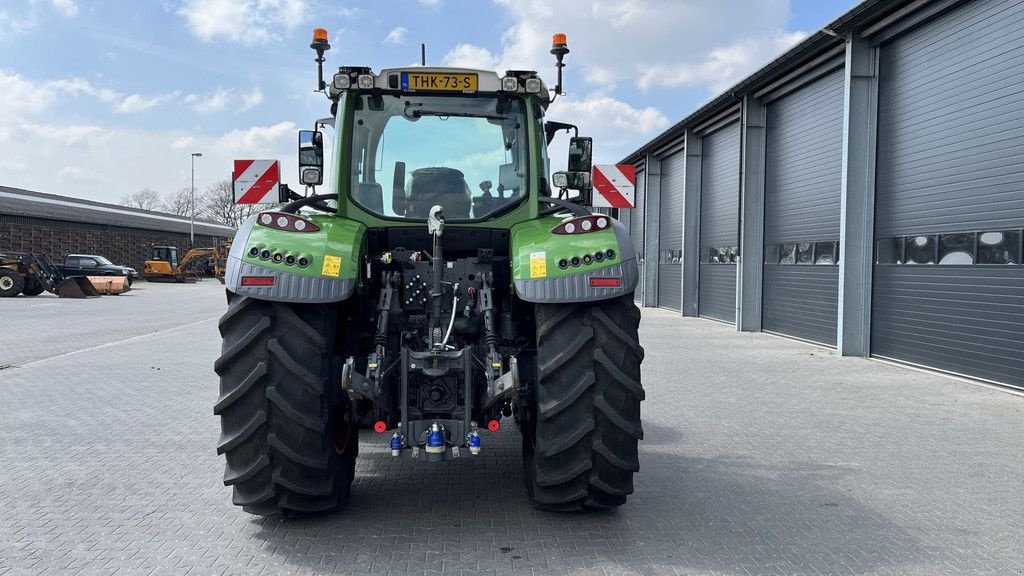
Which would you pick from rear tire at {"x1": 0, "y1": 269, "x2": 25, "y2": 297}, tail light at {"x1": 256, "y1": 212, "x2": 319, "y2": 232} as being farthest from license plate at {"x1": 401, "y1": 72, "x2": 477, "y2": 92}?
rear tire at {"x1": 0, "y1": 269, "x2": 25, "y2": 297}

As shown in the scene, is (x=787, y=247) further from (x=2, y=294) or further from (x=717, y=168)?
(x=2, y=294)

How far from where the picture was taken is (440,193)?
5051 millimetres

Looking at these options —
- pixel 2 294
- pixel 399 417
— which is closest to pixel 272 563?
pixel 399 417

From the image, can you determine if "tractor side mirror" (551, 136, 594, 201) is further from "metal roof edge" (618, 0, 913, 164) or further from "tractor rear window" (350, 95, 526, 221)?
"metal roof edge" (618, 0, 913, 164)

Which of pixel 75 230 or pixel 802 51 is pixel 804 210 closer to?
pixel 802 51

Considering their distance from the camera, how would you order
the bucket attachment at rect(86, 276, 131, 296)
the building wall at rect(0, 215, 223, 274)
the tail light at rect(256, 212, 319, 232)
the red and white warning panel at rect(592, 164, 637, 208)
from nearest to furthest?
the tail light at rect(256, 212, 319, 232)
the red and white warning panel at rect(592, 164, 637, 208)
the bucket attachment at rect(86, 276, 131, 296)
the building wall at rect(0, 215, 223, 274)

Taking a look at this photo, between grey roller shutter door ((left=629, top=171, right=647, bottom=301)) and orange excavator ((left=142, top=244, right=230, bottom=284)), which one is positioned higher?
grey roller shutter door ((left=629, top=171, right=647, bottom=301))

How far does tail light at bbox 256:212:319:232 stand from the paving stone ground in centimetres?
169

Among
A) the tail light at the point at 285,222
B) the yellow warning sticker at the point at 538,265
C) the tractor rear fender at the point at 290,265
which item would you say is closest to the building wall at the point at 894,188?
the yellow warning sticker at the point at 538,265

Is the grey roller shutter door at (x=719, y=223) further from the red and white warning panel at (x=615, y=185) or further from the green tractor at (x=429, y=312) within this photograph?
the green tractor at (x=429, y=312)

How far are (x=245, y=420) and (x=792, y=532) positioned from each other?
122 inches

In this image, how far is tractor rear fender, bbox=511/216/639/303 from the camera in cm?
409

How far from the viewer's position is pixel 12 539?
13.4 ft

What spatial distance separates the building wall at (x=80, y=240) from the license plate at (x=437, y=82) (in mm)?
42629
